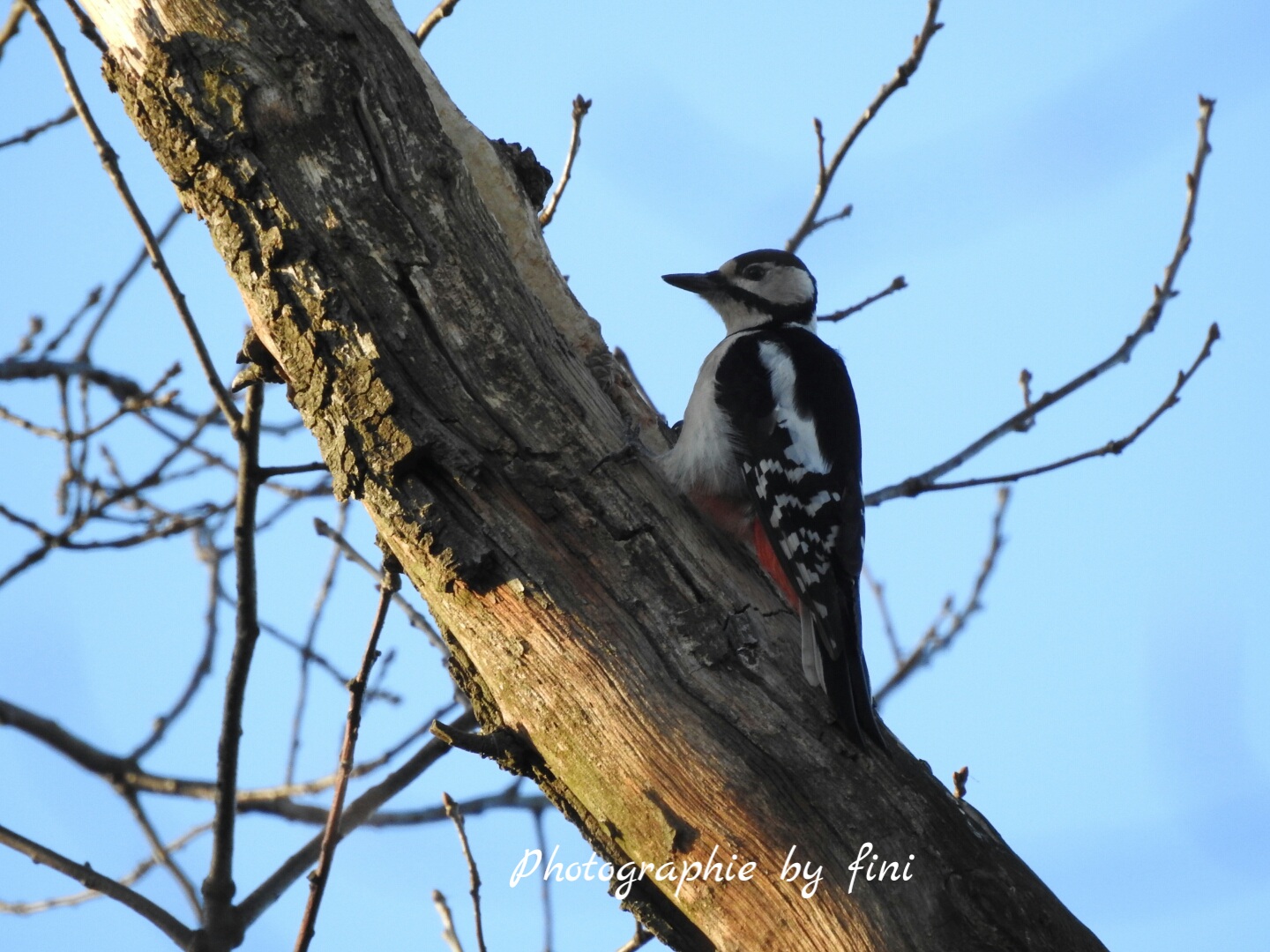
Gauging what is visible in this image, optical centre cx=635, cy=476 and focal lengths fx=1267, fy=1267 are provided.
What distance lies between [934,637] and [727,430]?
1.10 m

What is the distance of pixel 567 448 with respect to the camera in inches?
97.7

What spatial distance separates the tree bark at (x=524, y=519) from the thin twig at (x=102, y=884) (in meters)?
0.74

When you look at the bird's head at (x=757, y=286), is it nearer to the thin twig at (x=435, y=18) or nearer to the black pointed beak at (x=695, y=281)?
the black pointed beak at (x=695, y=281)

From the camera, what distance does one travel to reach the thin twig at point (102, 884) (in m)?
2.42

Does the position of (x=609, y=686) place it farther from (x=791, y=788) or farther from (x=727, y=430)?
(x=727, y=430)

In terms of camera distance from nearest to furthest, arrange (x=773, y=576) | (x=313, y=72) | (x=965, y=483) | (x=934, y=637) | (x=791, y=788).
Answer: (x=791, y=788) → (x=313, y=72) → (x=773, y=576) → (x=965, y=483) → (x=934, y=637)

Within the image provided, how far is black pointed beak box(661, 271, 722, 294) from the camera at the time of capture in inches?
180

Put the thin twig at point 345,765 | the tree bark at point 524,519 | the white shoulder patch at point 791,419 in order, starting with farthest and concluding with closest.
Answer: the white shoulder patch at point 791,419, the thin twig at point 345,765, the tree bark at point 524,519

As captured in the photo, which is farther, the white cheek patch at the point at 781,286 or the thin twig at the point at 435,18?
the white cheek patch at the point at 781,286

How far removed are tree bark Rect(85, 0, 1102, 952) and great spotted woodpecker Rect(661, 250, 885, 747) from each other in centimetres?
11

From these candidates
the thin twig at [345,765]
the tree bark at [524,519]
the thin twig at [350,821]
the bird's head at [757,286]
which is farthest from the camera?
the bird's head at [757,286]

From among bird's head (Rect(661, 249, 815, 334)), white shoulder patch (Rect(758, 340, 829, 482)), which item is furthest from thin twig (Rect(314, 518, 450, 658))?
bird's head (Rect(661, 249, 815, 334))

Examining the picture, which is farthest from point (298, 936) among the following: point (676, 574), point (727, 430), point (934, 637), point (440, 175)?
point (934, 637)

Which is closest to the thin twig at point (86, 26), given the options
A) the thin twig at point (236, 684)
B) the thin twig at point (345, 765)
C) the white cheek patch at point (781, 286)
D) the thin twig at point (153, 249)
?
the thin twig at point (153, 249)
